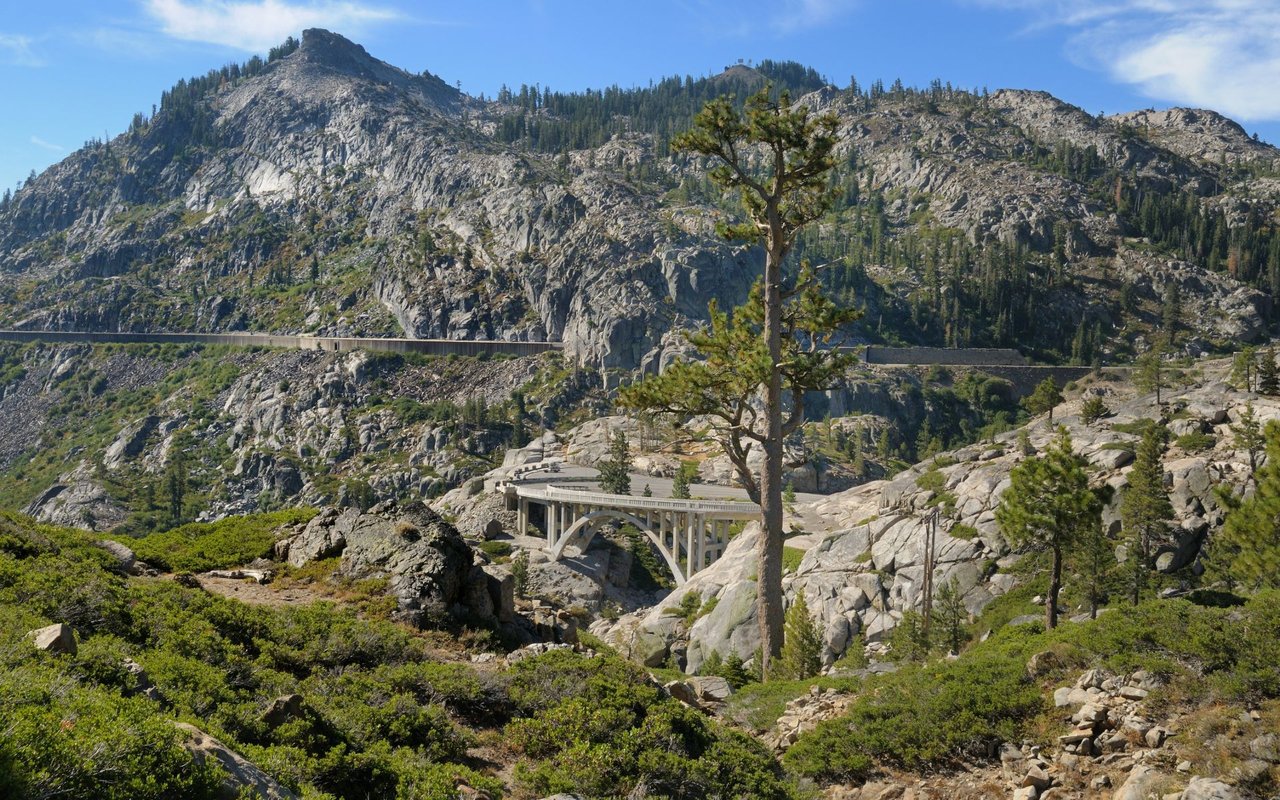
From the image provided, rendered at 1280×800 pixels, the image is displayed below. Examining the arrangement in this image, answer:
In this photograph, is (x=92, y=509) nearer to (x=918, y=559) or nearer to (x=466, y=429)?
(x=466, y=429)

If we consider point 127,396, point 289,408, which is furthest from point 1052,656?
point 127,396

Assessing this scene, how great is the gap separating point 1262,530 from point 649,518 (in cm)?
5908

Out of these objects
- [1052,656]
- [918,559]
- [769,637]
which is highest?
[1052,656]

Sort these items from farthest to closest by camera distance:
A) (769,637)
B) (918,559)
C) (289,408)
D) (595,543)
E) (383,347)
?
1. (383,347)
2. (289,408)
3. (595,543)
4. (918,559)
5. (769,637)

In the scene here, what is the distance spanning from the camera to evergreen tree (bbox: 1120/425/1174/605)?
3547 cm

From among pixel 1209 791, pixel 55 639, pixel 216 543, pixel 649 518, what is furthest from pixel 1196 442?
pixel 55 639

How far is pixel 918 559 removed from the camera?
45750 millimetres

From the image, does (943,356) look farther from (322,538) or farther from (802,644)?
(322,538)

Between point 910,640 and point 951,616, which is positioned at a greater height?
point 951,616

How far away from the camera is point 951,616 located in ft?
120

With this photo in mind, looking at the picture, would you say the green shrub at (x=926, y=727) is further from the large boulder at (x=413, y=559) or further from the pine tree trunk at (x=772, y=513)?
the large boulder at (x=413, y=559)

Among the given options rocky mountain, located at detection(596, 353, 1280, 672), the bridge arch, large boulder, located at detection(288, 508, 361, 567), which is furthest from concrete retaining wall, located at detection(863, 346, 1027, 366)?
large boulder, located at detection(288, 508, 361, 567)

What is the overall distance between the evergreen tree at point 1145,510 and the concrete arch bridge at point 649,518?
3629 centimetres

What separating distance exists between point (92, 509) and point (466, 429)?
187ft
